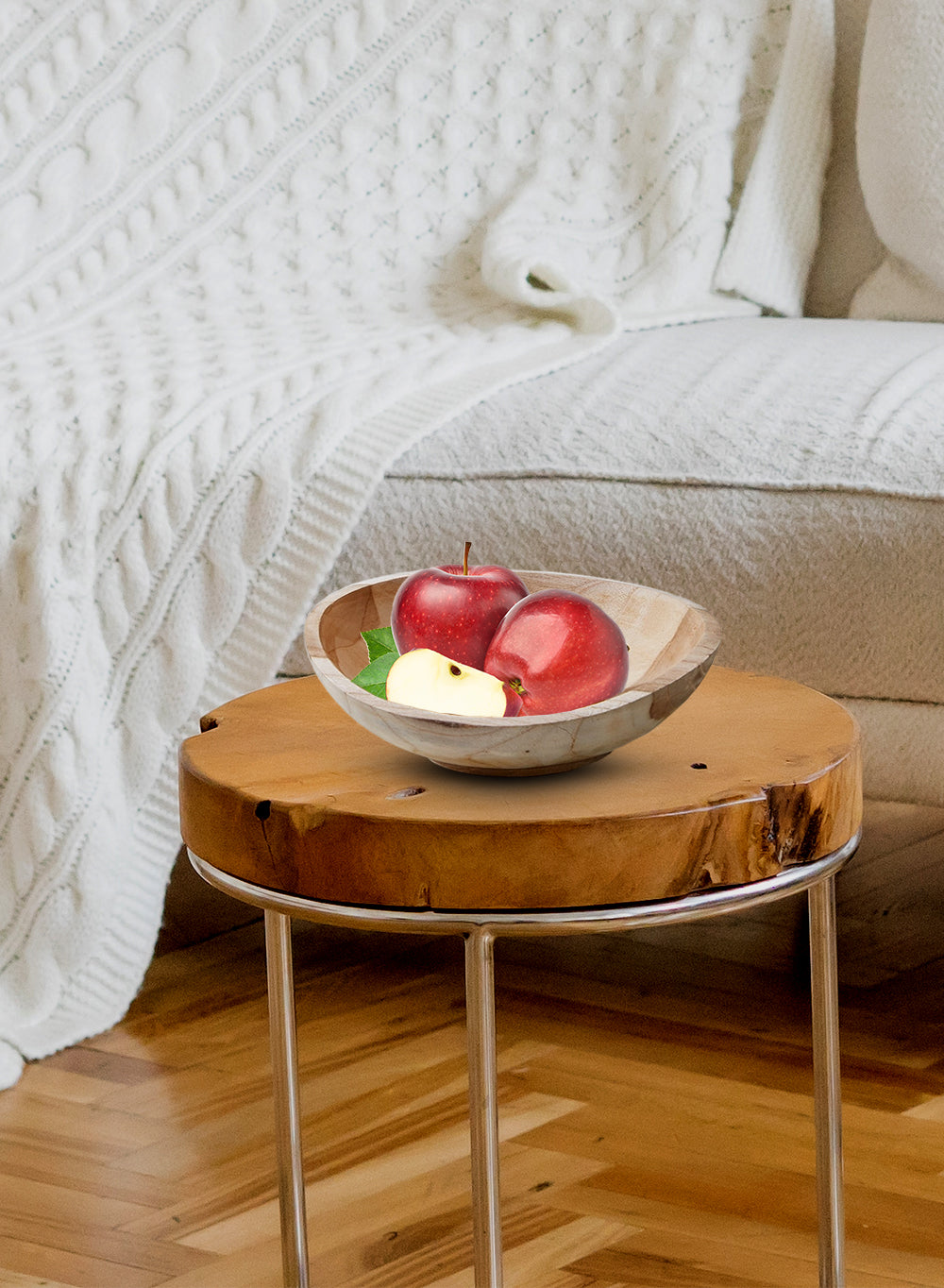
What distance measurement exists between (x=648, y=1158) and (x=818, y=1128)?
231 millimetres

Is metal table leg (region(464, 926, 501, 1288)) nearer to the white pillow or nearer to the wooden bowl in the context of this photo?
the wooden bowl

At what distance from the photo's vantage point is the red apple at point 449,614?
0.68 meters

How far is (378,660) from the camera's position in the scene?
70 centimetres

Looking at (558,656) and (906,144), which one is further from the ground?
(906,144)

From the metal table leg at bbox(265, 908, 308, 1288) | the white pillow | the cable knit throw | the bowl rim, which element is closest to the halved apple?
the bowl rim

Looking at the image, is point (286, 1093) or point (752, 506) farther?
point (752, 506)

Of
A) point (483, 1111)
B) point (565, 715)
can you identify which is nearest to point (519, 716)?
point (565, 715)

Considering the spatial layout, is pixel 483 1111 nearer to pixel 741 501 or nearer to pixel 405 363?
pixel 741 501

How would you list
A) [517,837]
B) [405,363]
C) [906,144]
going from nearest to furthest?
[517,837] → [405,363] → [906,144]

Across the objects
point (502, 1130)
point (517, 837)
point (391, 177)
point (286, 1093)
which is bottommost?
point (502, 1130)

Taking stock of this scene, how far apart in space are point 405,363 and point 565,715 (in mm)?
706

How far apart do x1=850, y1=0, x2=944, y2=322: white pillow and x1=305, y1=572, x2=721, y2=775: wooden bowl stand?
2.88ft

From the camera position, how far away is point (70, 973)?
1.14 m

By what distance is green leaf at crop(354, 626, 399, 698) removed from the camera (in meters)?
0.69
